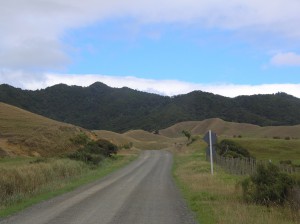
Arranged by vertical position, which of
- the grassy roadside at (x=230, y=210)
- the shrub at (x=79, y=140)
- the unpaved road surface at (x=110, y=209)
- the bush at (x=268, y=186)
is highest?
the shrub at (x=79, y=140)

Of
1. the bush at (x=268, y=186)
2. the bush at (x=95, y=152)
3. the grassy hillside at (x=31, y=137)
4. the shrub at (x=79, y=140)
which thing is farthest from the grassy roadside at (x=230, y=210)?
the shrub at (x=79, y=140)

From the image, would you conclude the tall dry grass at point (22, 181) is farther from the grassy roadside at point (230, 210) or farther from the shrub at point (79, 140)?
the shrub at point (79, 140)

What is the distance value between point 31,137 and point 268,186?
213ft

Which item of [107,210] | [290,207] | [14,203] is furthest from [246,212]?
[14,203]

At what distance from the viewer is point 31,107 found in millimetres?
198875

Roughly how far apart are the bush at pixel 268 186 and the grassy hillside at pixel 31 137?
48091 mm

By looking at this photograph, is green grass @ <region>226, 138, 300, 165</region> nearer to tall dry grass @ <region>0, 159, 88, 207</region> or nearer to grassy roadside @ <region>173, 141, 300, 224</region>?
tall dry grass @ <region>0, 159, 88, 207</region>

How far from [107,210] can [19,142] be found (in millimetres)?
59623

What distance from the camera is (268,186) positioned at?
16.6m

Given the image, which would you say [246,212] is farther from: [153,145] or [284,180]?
[153,145]

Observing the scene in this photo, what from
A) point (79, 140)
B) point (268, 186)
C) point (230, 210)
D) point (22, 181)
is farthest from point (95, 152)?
point (230, 210)

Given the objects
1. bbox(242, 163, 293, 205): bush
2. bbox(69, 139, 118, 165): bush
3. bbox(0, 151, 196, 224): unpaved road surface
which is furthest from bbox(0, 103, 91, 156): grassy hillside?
bbox(242, 163, 293, 205): bush

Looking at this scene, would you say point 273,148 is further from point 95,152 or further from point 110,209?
point 110,209

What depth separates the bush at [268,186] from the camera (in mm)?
16391
